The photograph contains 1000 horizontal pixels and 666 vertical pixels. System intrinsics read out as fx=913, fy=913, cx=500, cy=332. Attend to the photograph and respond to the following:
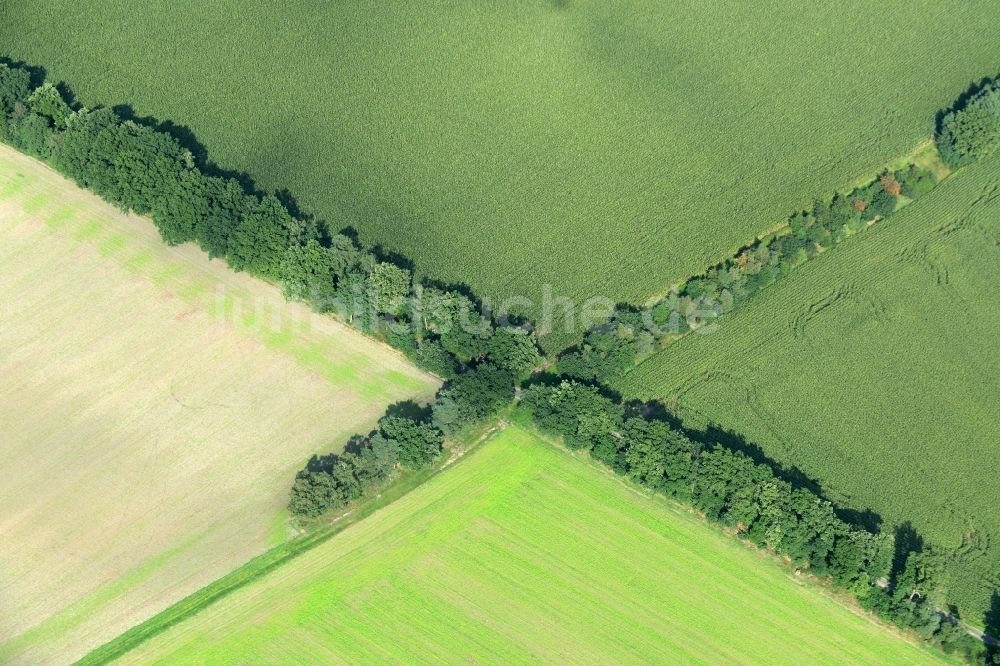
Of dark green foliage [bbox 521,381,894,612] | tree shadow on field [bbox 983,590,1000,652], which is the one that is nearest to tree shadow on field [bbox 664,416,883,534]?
dark green foliage [bbox 521,381,894,612]

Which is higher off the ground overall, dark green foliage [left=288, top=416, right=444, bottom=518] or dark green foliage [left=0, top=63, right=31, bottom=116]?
dark green foliage [left=0, top=63, right=31, bottom=116]

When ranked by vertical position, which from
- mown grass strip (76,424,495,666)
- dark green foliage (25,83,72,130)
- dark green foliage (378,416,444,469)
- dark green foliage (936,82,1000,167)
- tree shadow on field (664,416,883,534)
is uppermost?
dark green foliage (936,82,1000,167)

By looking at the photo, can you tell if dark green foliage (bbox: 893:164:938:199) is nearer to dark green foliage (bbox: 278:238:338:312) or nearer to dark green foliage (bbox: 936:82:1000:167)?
dark green foliage (bbox: 936:82:1000:167)

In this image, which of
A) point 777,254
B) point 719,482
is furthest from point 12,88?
point 719,482

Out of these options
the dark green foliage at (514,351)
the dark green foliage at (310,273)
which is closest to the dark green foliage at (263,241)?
the dark green foliage at (310,273)

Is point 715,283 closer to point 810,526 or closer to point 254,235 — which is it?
point 810,526

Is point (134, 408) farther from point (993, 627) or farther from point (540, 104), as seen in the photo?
point (993, 627)

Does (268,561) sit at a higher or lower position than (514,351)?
lower
